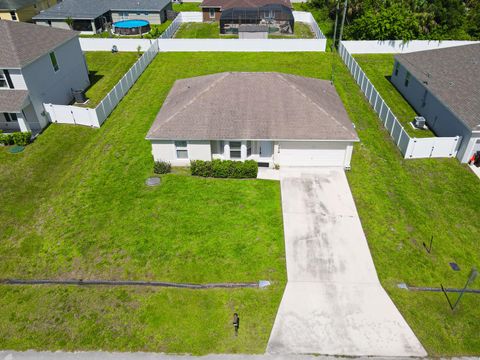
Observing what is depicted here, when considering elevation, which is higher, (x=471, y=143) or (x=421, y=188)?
(x=471, y=143)

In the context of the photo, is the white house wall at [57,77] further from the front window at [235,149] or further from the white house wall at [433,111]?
the white house wall at [433,111]

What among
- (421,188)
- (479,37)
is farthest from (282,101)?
(479,37)

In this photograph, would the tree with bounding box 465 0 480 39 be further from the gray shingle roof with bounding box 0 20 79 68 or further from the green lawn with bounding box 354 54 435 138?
the gray shingle roof with bounding box 0 20 79 68

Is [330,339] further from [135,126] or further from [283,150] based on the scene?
[135,126]

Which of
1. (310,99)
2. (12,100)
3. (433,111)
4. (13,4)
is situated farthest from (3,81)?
(433,111)

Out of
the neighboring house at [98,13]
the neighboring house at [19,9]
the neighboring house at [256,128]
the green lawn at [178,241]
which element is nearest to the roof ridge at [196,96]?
the neighboring house at [256,128]
